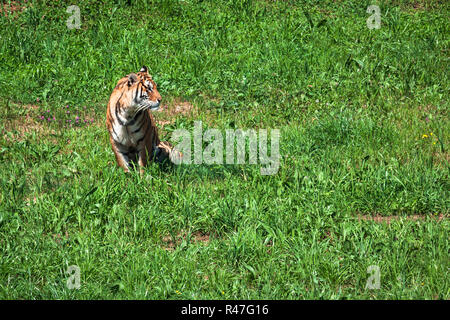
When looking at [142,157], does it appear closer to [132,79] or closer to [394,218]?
[132,79]

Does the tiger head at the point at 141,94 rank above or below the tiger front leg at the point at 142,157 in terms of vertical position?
above

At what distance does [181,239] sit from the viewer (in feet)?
20.5

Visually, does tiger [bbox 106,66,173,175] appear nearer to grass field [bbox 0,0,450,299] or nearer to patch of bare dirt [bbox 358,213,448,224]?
grass field [bbox 0,0,450,299]

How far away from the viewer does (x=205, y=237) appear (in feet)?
20.9

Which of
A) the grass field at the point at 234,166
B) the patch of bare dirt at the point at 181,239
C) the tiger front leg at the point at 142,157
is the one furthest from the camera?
the tiger front leg at the point at 142,157

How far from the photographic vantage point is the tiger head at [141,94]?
6.82 m

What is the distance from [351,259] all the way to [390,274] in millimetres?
363

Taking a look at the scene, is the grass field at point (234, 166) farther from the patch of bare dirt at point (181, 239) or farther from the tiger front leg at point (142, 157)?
the tiger front leg at point (142, 157)

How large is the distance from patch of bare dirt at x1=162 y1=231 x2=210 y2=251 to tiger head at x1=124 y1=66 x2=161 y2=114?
4.61ft

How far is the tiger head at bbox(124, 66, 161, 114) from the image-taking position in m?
6.82

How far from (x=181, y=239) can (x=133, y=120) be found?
1483 mm

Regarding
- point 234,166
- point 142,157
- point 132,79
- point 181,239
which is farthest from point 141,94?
point 181,239

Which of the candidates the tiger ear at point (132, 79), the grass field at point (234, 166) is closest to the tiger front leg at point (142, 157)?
the grass field at point (234, 166)

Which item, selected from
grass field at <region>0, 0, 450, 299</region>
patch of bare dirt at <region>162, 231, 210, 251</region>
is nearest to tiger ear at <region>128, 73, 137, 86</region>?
grass field at <region>0, 0, 450, 299</region>
